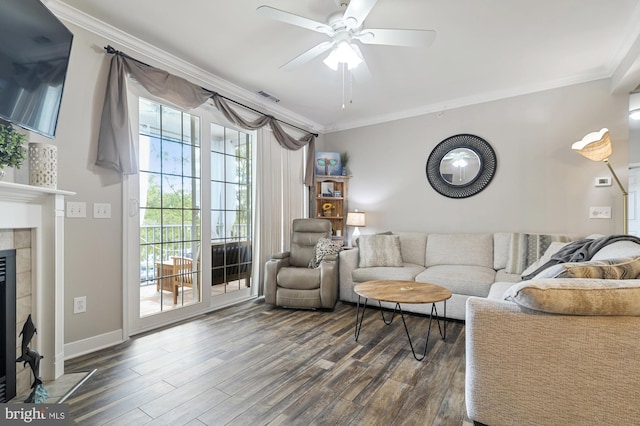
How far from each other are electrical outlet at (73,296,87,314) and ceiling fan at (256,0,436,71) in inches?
96.6

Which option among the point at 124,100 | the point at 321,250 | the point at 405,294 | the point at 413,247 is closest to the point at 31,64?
the point at 124,100

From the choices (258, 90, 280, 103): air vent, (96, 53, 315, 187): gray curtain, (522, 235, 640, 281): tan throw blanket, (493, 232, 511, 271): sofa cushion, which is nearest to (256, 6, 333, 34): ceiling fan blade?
(96, 53, 315, 187): gray curtain

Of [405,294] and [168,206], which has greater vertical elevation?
[168,206]

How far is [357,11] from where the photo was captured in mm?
1828

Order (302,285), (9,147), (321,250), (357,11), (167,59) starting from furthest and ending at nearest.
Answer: (321,250)
(302,285)
(167,59)
(357,11)
(9,147)

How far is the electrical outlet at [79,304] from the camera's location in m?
2.22

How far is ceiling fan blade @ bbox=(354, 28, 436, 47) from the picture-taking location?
6.34 feet

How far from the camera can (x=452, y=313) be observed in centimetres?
295

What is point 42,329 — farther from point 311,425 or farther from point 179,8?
point 179,8

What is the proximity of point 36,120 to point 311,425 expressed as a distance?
230cm

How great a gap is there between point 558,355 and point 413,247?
265cm

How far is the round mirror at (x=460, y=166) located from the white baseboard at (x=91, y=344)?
159 inches

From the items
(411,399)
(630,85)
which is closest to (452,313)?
(411,399)

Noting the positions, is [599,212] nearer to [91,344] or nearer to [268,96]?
[268,96]
